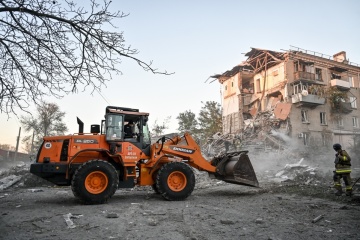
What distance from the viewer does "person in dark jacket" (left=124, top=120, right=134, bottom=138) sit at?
7.86 meters

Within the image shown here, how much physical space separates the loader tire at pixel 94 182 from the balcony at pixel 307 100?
967 inches

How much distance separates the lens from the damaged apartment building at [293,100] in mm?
27453

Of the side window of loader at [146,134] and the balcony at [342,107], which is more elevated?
the balcony at [342,107]

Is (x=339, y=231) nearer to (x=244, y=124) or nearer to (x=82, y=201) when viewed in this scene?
(x=82, y=201)

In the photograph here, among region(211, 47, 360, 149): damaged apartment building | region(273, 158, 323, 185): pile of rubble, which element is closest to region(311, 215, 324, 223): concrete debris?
region(273, 158, 323, 185): pile of rubble

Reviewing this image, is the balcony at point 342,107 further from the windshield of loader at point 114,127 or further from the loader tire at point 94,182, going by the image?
the loader tire at point 94,182

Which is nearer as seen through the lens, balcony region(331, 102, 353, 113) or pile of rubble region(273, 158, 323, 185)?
pile of rubble region(273, 158, 323, 185)

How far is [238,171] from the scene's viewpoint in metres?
8.36

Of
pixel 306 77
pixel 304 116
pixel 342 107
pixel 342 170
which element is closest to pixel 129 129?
pixel 342 170

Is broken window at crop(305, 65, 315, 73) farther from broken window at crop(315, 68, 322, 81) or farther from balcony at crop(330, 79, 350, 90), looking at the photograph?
balcony at crop(330, 79, 350, 90)

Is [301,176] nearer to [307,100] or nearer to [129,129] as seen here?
[129,129]

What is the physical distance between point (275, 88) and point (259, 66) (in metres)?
4.06

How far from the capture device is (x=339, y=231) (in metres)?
4.51

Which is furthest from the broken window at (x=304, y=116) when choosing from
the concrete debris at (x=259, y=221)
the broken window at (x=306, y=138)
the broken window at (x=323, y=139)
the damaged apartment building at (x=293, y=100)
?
the concrete debris at (x=259, y=221)
